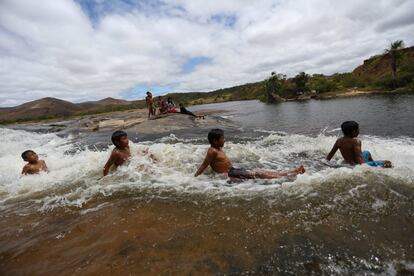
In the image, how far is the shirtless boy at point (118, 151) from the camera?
6.41 meters

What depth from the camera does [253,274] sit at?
2730 mm

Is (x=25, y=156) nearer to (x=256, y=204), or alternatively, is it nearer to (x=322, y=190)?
(x=256, y=204)

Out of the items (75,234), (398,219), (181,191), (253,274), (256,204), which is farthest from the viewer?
(181,191)

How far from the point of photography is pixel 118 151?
21.4 feet

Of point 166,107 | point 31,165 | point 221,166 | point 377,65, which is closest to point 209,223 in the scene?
point 221,166

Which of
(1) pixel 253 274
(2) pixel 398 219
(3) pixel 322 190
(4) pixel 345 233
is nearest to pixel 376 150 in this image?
(3) pixel 322 190

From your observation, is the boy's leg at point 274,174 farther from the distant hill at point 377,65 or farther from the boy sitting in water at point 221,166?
the distant hill at point 377,65

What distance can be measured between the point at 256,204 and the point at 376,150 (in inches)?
188

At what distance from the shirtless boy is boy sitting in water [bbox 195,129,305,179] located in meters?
1.89

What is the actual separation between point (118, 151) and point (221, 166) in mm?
2387

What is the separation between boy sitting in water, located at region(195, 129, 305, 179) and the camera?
534 cm

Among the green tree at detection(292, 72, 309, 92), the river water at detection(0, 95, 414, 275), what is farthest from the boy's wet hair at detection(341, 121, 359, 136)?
the green tree at detection(292, 72, 309, 92)

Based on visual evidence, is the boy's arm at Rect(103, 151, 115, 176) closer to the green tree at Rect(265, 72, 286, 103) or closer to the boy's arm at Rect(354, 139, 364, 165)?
the boy's arm at Rect(354, 139, 364, 165)

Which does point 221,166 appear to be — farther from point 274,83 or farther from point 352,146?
point 274,83
